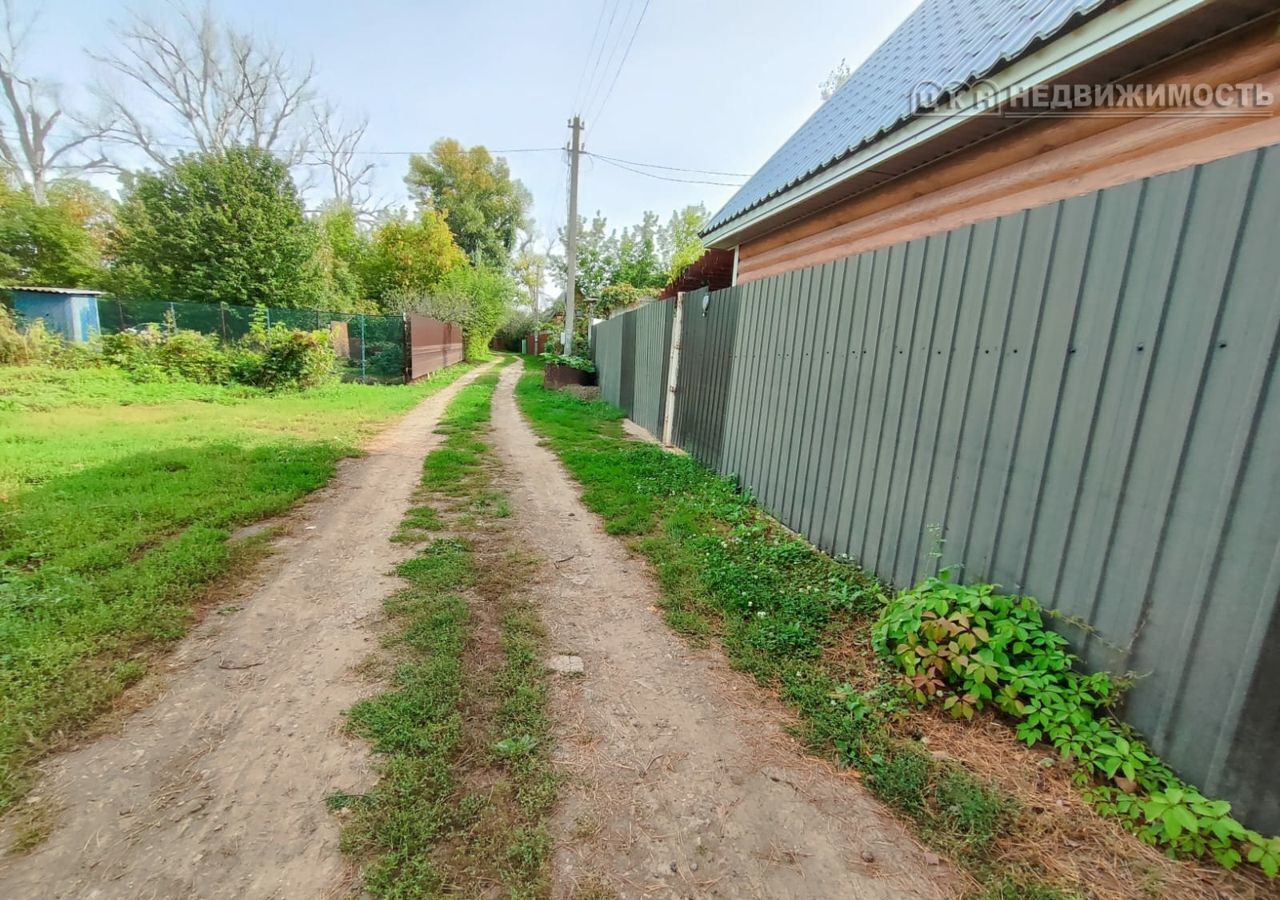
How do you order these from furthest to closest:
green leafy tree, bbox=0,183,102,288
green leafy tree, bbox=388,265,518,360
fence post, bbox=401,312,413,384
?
green leafy tree, bbox=388,265,518,360, green leafy tree, bbox=0,183,102,288, fence post, bbox=401,312,413,384

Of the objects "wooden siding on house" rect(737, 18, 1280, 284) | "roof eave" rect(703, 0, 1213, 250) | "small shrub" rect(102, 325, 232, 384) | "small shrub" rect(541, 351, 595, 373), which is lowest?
"small shrub" rect(102, 325, 232, 384)

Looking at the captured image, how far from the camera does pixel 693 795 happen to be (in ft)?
5.61

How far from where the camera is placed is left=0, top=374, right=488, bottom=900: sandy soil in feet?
4.44

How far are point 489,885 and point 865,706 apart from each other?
58.5 inches

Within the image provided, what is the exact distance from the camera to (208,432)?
6504 mm

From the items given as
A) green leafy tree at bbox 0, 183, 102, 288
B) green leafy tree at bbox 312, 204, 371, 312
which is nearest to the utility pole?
green leafy tree at bbox 312, 204, 371, 312

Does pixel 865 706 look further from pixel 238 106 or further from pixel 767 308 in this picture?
pixel 238 106

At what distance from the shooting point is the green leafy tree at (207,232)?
1553 centimetres

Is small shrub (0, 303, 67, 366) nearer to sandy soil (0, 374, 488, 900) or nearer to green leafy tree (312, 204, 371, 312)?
sandy soil (0, 374, 488, 900)

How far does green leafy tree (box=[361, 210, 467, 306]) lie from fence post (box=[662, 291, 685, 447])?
23.7m

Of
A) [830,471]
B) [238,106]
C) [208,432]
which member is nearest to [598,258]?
[238,106]

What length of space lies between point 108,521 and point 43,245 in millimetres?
26725

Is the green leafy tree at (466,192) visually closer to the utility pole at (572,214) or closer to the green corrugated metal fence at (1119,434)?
the utility pole at (572,214)

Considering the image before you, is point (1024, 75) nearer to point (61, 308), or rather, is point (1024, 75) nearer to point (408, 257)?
point (61, 308)
